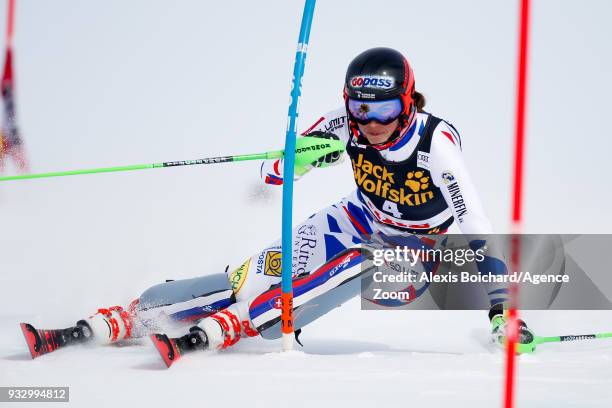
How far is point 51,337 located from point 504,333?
2.15 meters

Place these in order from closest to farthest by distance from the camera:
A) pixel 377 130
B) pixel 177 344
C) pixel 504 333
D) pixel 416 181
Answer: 1. pixel 177 344
2. pixel 504 333
3. pixel 377 130
4. pixel 416 181

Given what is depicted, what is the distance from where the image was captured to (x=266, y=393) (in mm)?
2818

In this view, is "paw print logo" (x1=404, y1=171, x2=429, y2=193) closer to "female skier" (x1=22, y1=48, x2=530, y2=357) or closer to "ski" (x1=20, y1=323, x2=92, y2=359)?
"female skier" (x1=22, y1=48, x2=530, y2=357)

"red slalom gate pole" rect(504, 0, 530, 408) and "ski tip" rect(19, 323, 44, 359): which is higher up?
"red slalom gate pole" rect(504, 0, 530, 408)

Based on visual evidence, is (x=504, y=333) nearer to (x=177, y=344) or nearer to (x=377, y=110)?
(x=377, y=110)

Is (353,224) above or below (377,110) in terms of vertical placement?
below

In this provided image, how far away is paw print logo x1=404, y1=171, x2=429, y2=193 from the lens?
378 centimetres

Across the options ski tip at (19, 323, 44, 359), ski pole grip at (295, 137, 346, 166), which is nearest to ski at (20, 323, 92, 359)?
ski tip at (19, 323, 44, 359)

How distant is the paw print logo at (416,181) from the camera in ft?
12.4

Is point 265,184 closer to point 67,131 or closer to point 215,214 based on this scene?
point 215,214

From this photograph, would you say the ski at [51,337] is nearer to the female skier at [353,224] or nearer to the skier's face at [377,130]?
the female skier at [353,224]

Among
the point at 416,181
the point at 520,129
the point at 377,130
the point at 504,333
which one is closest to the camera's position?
the point at 520,129

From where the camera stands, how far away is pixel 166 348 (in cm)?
327

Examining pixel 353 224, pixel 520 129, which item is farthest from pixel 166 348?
pixel 520 129
